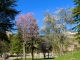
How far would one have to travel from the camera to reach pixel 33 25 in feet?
152

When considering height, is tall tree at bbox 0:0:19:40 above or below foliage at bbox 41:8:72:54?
below

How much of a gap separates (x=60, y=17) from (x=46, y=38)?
11.1m

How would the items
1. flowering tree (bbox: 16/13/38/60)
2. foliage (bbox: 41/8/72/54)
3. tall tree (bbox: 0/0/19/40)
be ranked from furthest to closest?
foliage (bbox: 41/8/72/54), flowering tree (bbox: 16/13/38/60), tall tree (bbox: 0/0/19/40)

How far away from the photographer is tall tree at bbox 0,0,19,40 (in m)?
16.3

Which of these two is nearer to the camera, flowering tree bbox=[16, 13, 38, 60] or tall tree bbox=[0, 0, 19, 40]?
tall tree bbox=[0, 0, 19, 40]

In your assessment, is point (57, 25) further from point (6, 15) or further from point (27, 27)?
point (6, 15)

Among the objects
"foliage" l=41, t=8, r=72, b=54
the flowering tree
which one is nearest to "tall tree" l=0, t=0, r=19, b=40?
the flowering tree

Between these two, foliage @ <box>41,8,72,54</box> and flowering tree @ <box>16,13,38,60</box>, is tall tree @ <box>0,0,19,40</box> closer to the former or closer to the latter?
flowering tree @ <box>16,13,38,60</box>

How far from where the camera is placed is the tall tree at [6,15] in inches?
644

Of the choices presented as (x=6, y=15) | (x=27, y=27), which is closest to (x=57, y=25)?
(x=27, y=27)

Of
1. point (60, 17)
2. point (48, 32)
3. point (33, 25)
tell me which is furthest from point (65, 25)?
point (33, 25)

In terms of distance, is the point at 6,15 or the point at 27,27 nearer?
the point at 6,15

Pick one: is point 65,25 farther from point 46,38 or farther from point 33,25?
point 33,25

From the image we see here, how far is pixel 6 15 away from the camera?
17016 mm
